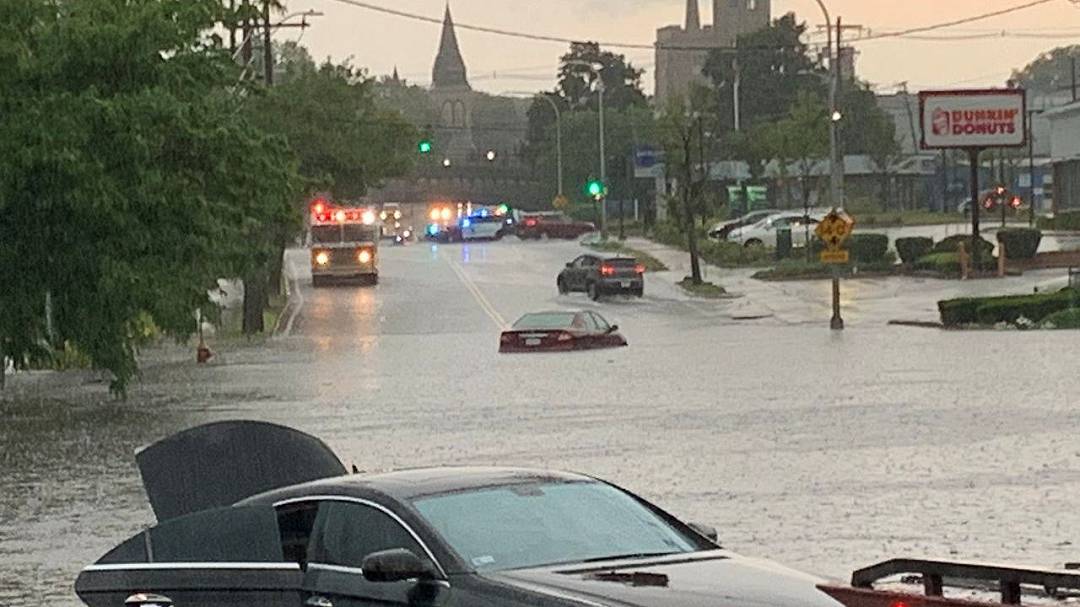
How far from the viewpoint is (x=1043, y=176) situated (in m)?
175

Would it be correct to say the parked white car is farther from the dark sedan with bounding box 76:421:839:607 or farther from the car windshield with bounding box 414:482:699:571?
the car windshield with bounding box 414:482:699:571

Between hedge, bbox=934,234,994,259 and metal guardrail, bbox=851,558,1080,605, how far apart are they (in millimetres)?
66142

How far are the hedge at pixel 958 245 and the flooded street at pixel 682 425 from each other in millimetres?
14960

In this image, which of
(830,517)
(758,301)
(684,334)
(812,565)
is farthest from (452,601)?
(758,301)

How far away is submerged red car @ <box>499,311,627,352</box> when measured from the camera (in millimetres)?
53875

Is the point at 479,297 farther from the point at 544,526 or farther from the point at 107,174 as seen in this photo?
the point at 544,526

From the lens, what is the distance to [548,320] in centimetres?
5459

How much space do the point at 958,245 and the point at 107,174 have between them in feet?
161

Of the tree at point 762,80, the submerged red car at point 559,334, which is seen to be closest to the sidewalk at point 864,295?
the submerged red car at point 559,334

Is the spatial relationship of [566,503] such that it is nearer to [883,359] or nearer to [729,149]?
[883,359]

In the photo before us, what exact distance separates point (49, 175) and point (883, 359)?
19.1 m

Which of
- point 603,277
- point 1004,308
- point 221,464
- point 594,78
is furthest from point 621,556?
point 594,78

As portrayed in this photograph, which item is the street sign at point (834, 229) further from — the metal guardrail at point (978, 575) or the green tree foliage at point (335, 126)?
the metal guardrail at point (978, 575)

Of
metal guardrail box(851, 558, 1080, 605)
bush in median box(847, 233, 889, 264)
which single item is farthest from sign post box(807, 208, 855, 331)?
metal guardrail box(851, 558, 1080, 605)
